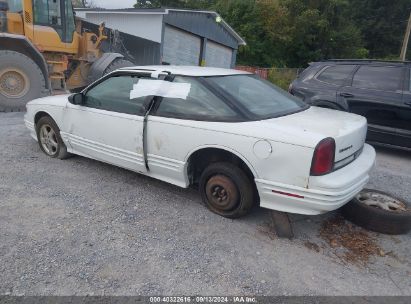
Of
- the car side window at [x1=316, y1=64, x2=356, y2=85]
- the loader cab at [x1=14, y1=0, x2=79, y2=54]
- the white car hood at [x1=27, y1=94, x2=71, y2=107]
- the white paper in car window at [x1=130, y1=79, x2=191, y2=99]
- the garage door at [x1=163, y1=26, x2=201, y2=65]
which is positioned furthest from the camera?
the garage door at [x1=163, y1=26, x2=201, y2=65]

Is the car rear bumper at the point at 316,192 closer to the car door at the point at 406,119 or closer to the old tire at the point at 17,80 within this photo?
the car door at the point at 406,119

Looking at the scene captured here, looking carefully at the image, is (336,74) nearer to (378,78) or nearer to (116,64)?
(378,78)

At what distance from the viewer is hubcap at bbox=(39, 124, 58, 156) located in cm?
514

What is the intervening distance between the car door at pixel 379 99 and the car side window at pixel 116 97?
4.25 metres

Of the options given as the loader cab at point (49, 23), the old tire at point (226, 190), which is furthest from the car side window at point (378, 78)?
the loader cab at point (49, 23)

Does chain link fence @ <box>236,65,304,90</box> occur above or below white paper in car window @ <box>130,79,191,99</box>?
below

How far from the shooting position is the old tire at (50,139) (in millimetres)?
5018

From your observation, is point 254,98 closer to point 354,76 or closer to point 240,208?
point 240,208

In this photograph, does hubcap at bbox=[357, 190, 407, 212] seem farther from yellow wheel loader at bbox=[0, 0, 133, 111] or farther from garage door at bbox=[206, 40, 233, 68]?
garage door at bbox=[206, 40, 233, 68]

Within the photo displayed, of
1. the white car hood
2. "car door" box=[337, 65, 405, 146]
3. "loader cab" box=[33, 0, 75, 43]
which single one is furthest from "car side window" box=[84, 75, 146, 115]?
"loader cab" box=[33, 0, 75, 43]

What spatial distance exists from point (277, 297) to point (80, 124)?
3190 mm

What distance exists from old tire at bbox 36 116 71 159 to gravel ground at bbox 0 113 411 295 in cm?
66

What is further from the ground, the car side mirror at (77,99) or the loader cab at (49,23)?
the loader cab at (49,23)

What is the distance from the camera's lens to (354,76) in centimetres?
688
